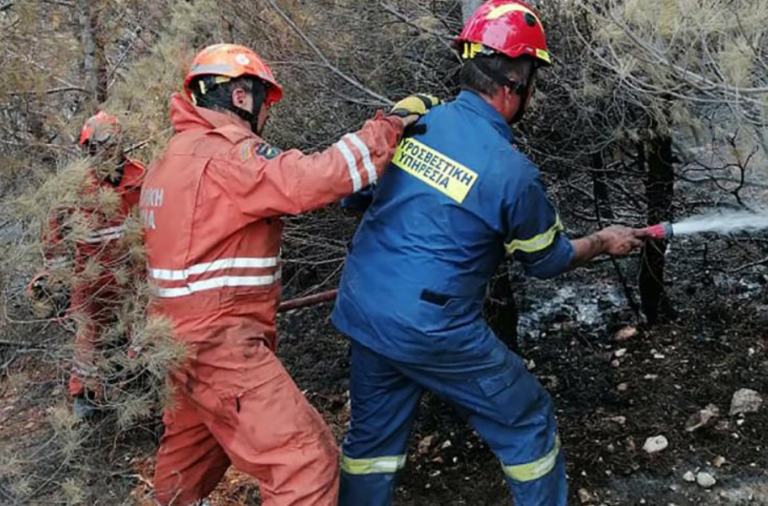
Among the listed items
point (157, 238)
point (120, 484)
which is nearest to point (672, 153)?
point (157, 238)

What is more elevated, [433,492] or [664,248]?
[664,248]

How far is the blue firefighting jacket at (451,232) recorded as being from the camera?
272 centimetres

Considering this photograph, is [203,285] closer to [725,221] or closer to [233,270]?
[233,270]

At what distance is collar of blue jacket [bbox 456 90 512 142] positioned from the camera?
9.19 ft

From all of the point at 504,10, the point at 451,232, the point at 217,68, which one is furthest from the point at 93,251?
the point at 504,10

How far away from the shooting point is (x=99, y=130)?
283 centimetres

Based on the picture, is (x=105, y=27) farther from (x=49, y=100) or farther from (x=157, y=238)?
(x=157, y=238)

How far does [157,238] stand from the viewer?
9.22 feet

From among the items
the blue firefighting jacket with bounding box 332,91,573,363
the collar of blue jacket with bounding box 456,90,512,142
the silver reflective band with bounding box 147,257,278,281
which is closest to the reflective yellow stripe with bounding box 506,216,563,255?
the blue firefighting jacket with bounding box 332,91,573,363

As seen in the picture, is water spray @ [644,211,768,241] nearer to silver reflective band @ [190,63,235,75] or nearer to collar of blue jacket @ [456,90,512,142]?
collar of blue jacket @ [456,90,512,142]

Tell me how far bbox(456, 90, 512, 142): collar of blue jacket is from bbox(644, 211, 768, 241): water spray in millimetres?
745

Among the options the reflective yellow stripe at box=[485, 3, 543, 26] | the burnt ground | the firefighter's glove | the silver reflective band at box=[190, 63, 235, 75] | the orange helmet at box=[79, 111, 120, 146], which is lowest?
the burnt ground

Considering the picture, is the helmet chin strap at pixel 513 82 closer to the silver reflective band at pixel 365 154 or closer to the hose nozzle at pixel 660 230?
the silver reflective band at pixel 365 154

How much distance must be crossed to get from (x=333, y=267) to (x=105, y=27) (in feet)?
6.99
